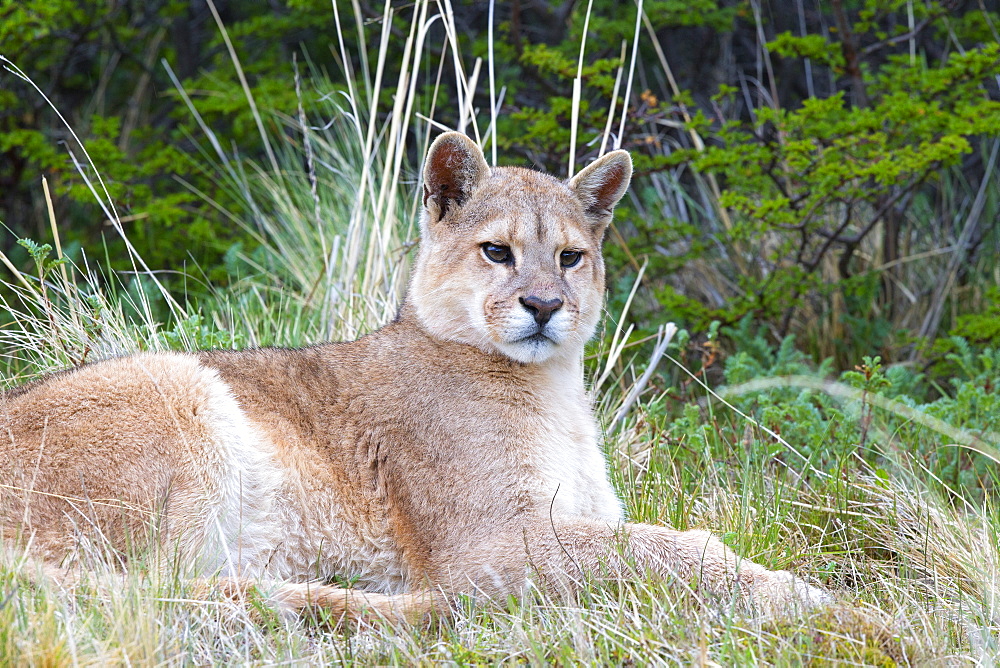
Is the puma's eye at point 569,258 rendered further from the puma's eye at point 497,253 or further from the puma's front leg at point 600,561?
the puma's front leg at point 600,561

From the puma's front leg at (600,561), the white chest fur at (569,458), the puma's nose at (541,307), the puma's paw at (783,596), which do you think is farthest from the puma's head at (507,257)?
the puma's paw at (783,596)

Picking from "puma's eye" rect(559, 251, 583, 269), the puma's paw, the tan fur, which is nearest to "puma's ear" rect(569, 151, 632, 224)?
the tan fur

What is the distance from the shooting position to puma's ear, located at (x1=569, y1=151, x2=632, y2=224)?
197 inches

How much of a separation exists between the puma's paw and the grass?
0.08 metres

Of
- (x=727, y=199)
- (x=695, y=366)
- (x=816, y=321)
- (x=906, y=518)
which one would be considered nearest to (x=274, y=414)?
(x=906, y=518)

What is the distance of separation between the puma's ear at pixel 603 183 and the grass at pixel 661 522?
1.19 m

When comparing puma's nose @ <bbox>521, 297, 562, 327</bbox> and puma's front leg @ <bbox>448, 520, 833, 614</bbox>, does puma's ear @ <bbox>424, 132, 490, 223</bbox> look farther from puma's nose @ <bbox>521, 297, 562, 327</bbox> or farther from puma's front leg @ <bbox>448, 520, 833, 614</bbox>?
puma's front leg @ <bbox>448, 520, 833, 614</bbox>

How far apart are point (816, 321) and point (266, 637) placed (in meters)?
5.84

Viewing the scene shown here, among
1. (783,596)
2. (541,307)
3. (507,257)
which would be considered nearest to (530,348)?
(541,307)

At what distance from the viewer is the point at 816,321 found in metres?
8.31

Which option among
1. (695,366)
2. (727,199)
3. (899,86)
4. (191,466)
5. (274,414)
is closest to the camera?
(191,466)

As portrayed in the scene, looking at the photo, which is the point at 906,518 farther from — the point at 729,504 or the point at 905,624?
the point at 905,624

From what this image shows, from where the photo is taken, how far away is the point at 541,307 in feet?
14.3

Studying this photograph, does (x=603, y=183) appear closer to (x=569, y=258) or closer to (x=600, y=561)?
(x=569, y=258)
